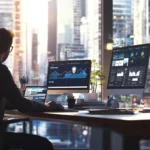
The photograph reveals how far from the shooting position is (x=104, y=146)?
4074 millimetres

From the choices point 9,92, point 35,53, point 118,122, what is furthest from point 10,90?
point 35,53

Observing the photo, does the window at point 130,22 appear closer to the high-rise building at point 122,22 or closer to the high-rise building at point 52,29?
the high-rise building at point 122,22

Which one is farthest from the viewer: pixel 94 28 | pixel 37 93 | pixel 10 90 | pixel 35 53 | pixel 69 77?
pixel 94 28

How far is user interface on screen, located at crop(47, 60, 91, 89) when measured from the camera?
3699 mm

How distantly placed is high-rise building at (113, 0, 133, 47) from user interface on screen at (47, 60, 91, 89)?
37.6 inches

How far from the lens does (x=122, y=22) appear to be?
4.58 m

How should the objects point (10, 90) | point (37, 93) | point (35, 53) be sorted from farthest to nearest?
point (35, 53)
point (37, 93)
point (10, 90)

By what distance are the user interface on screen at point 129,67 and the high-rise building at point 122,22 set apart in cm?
101

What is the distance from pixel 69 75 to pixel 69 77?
21 mm

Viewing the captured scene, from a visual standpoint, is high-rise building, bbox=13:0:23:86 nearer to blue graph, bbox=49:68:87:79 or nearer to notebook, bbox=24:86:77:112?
notebook, bbox=24:86:77:112

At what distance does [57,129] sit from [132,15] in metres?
1.76

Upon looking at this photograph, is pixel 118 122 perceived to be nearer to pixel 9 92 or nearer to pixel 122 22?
pixel 9 92

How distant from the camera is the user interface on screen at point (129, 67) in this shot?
10.6ft

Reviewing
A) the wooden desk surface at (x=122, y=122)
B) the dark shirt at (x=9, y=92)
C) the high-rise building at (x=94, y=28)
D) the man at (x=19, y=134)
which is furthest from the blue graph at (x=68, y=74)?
the wooden desk surface at (x=122, y=122)
